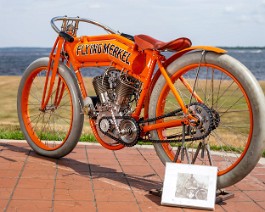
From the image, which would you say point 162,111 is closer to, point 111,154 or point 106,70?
point 106,70

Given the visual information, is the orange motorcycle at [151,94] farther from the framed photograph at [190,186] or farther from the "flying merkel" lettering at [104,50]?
the framed photograph at [190,186]

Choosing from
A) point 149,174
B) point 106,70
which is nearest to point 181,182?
point 149,174

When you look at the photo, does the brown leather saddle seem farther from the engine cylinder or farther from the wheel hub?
the engine cylinder

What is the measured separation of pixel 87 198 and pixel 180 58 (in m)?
1.34

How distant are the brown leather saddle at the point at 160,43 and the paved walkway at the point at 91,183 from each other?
121 centimetres

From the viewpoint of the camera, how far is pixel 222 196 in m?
4.54

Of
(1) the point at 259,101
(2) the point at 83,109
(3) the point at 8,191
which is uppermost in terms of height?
(1) the point at 259,101

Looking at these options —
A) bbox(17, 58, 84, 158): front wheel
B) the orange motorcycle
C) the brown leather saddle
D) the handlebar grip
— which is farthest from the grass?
the brown leather saddle

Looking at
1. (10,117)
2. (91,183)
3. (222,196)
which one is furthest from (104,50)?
(10,117)

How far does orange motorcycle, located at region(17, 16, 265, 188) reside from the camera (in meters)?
4.22

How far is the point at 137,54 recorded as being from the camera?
15.8ft

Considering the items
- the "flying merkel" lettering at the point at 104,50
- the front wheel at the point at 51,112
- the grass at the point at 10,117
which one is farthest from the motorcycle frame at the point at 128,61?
the grass at the point at 10,117

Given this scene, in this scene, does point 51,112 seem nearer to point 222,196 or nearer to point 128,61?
point 128,61

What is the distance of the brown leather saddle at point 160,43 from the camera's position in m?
4.46
